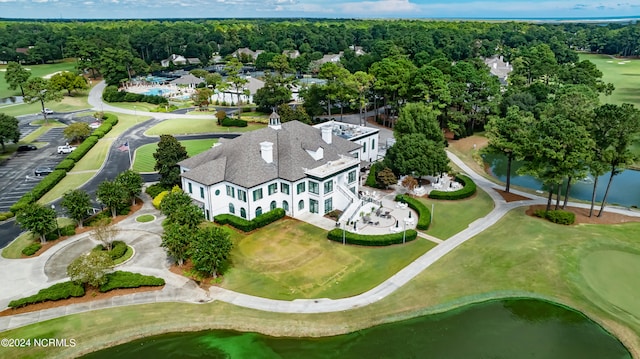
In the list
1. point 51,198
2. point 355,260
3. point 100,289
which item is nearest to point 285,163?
point 355,260

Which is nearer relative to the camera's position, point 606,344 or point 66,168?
point 606,344

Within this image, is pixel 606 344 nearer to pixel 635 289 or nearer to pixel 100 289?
pixel 635 289

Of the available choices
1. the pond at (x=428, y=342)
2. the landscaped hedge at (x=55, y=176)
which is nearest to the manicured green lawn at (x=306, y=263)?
the pond at (x=428, y=342)

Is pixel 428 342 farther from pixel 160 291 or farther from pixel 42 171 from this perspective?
pixel 42 171

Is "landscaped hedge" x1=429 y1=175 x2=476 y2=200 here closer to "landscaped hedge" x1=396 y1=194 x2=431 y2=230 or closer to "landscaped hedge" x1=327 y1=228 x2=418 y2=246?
"landscaped hedge" x1=396 y1=194 x2=431 y2=230

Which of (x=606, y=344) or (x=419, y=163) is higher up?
(x=419, y=163)

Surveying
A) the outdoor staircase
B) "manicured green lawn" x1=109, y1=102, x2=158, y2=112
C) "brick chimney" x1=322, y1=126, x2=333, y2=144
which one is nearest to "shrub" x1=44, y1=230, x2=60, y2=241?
the outdoor staircase

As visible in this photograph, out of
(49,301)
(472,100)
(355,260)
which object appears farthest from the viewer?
(472,100)
